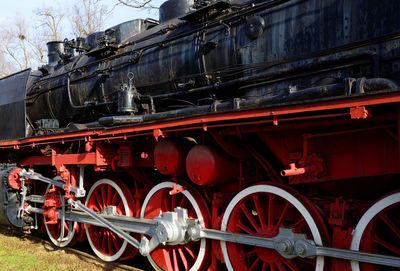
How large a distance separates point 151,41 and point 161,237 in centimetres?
294

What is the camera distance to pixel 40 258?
16.6 ft

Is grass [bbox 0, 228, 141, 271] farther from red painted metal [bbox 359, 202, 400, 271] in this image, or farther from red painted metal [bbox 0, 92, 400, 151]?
red painted metal [bbox 359, 202, 400, 271]

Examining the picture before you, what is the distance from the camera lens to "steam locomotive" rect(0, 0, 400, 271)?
110 inches

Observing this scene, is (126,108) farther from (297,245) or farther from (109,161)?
(297,245)

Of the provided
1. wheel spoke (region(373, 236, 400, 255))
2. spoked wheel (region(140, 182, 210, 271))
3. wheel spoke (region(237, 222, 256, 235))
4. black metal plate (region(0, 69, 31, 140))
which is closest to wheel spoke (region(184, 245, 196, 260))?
spoked wheel (region(140, 182, 210, 271))

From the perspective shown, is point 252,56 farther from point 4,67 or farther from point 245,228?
point 4,67

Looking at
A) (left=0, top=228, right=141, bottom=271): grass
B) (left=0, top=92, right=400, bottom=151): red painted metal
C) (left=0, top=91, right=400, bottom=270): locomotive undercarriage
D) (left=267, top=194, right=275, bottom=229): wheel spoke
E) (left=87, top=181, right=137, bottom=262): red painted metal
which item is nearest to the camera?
(left=0, top=92, right=400, bottom=151): red painted metal

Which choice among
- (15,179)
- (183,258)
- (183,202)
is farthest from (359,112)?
(15,179)

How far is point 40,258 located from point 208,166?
10.3 feet

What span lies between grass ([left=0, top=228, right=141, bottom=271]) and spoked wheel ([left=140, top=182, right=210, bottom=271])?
2.23ft

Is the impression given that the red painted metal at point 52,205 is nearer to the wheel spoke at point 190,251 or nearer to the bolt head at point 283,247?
the wheel spoke at point 190,251

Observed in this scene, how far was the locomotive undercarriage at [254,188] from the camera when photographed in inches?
107

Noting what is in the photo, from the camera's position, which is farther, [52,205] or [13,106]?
A: [13,106]

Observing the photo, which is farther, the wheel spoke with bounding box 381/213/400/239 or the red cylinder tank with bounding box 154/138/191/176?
the red cylinder tank with bounding box 154/138/191/176
